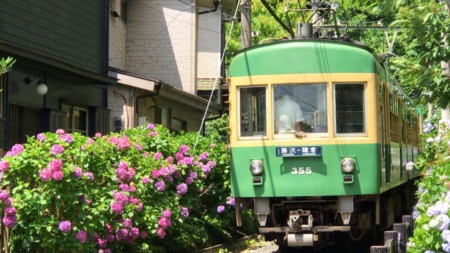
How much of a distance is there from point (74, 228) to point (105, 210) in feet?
1.41

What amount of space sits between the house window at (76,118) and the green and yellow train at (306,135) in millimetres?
6305

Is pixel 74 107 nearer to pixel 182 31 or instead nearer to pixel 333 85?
pixel 182 31

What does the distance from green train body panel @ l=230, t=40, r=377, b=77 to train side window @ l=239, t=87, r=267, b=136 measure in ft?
0.88

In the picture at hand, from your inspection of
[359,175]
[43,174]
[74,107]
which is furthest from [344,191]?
[74,107]

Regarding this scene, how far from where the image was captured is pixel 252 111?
1131cm

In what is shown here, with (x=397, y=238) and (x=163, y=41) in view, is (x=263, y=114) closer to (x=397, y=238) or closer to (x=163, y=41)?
(x=397, y=238)

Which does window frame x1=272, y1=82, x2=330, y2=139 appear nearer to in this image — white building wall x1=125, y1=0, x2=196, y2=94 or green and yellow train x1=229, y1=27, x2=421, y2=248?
green and yellow train x1=229, y1=27, x2=421, y2=248

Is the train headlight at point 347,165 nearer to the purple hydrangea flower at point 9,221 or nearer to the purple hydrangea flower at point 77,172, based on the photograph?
the purple hydrangea flower at point 77,172

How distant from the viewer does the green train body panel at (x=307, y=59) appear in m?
11.1

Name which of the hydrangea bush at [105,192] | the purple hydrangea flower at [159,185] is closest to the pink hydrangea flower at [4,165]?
the hydrangea bush at [105,192]

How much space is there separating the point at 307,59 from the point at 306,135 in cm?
109

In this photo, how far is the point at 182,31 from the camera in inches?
890

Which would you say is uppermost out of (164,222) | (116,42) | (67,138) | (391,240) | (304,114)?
(116,42)

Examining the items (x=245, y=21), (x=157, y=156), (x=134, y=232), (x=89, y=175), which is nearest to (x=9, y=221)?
(x=89, y=175)
